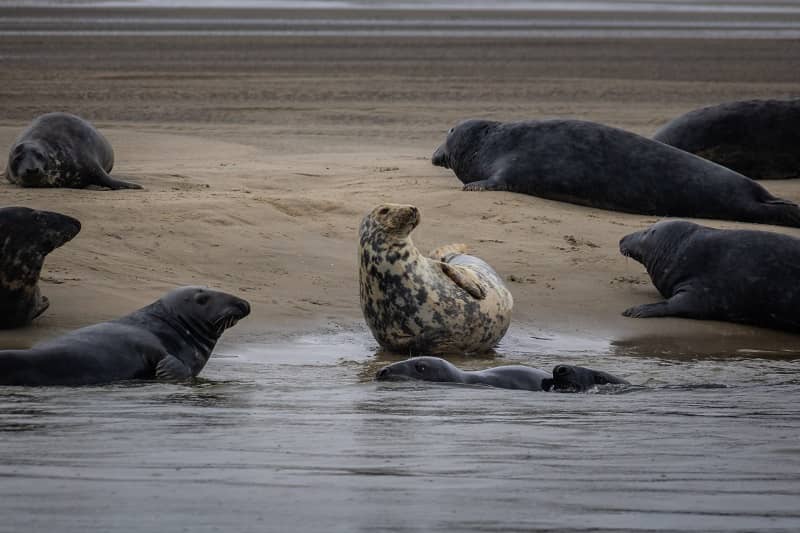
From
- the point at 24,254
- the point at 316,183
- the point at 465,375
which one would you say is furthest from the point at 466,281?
the point at 316,183

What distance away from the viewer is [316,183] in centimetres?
1116

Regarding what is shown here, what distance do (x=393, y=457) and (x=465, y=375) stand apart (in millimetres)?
2101

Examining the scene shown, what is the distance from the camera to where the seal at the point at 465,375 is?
5.93 meters

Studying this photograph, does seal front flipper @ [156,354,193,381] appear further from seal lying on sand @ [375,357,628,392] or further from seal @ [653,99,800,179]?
seal @ [653,99,800,179]

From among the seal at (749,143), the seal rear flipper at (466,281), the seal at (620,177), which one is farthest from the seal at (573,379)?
the seal at (749,143)

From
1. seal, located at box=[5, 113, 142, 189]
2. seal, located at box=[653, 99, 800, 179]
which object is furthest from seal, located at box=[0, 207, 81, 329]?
seal, located at box=[653, 99, 800, 179]

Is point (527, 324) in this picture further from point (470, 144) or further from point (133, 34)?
point (133, 34)

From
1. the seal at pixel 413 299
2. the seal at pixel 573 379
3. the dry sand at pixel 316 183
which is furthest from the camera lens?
the dry sand at pixel 316 183

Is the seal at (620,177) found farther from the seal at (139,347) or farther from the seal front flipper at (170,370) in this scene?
the seal front flipper at (170,370)

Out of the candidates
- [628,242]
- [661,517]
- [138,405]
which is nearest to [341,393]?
[138,405]

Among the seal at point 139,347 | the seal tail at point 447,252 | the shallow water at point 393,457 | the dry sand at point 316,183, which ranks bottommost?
the dry sand at point 316,183

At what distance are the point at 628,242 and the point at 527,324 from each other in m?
1.47

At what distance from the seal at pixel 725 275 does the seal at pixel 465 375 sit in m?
2.29

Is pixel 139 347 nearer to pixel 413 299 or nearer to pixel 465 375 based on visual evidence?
pixel 465 375
